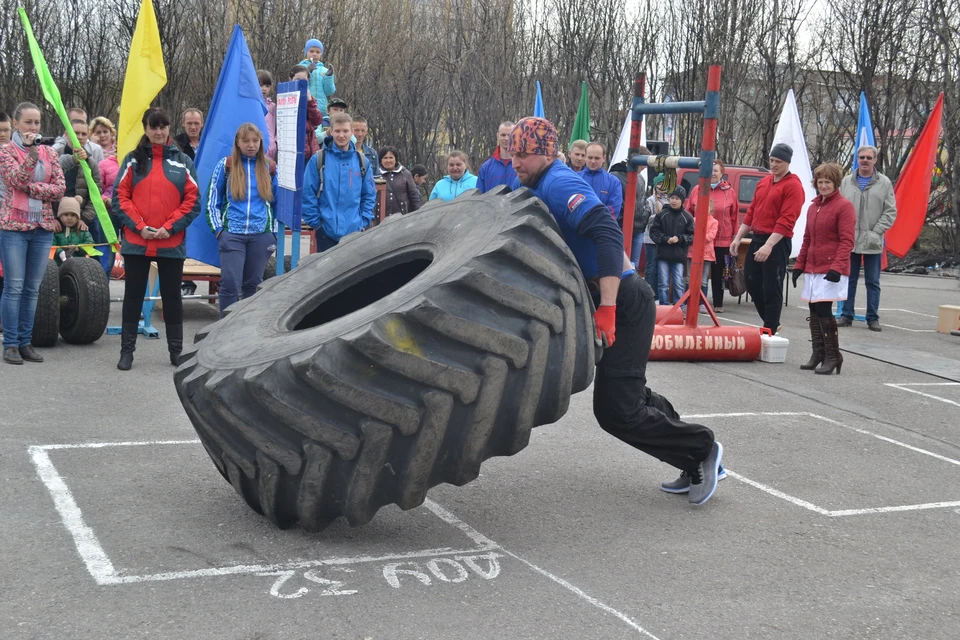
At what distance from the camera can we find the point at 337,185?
28.8 feet

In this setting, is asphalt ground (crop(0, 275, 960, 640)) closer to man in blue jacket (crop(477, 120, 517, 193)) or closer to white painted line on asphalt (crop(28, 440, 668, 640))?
white painted line on asphalt (crop(28, 440, 668, 640))

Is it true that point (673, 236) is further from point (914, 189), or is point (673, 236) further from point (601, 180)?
point (914, 189)

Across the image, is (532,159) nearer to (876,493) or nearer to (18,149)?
(876,493)

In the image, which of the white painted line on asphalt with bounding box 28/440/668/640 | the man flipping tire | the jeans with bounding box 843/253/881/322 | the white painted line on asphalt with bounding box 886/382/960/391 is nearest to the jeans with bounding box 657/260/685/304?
the jeans with bounding box 843/253/881/322

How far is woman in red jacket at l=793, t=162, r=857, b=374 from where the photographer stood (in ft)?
28.9

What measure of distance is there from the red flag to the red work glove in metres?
10.6

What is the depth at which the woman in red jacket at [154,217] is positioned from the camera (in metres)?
7.60

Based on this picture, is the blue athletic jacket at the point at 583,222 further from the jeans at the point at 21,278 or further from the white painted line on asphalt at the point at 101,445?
the jeans at the point at 21,278

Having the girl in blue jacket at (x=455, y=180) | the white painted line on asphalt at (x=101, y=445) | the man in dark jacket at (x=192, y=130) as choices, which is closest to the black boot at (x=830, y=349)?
the girl in blue jacket at (x=455, y=180)

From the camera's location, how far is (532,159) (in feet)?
15.1

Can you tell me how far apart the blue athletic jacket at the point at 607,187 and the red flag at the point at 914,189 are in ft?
18.4

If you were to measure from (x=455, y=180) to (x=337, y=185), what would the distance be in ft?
8.54

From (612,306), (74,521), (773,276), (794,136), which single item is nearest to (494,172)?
(773,276)

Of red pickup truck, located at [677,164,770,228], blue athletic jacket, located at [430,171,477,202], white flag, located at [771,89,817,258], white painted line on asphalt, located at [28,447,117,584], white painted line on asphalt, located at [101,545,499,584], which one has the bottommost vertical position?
white painted line on asphalt, located at [101,545,499,584]
